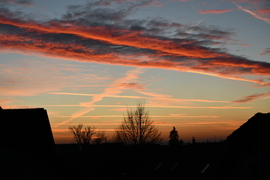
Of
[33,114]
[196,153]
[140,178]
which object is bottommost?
[140,178]

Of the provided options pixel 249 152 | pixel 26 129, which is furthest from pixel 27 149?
pixel 249 152

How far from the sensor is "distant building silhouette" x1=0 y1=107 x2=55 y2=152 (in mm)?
12180

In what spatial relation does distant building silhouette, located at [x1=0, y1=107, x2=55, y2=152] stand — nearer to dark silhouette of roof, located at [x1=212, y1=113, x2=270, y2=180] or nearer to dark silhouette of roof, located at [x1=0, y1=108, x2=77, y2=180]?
dark silhouette of roof, located at [x1=0, y1=108, x2=77, y2=180]

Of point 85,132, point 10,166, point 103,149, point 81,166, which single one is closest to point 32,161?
point 10,166

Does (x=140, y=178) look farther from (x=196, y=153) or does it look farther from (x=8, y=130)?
(x=8, y=130)

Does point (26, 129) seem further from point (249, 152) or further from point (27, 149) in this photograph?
point (249, 152)

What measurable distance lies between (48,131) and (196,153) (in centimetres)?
2315

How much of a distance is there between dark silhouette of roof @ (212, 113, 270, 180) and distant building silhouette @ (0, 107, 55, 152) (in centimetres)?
789

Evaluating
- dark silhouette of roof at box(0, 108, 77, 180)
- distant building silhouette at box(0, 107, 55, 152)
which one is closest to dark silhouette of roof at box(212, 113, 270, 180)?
dark silhouette of roof at box(0, 108, 77, 180)

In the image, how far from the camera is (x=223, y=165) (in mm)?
13430

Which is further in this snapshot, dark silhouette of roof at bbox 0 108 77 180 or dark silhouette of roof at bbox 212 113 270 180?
dark silhouette of roof at bbox 0 108 77 180

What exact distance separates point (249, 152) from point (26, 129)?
918 centimetres

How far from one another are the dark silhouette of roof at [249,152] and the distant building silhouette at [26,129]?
7.89 meters

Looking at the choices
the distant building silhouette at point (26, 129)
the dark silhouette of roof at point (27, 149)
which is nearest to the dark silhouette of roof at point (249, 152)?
the dark silhouette of roof at point (27, 149)
